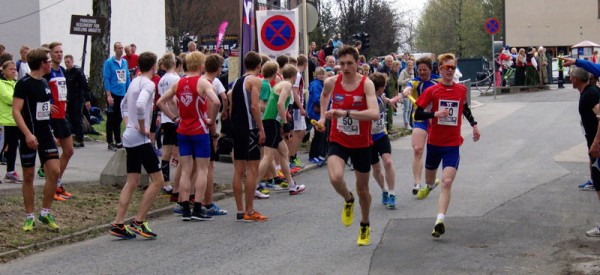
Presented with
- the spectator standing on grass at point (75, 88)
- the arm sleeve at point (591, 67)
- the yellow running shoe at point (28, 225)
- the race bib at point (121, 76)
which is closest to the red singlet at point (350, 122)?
the arm sleeve at point (591, 67)

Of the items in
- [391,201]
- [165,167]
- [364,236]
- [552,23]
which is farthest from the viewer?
[552,23]

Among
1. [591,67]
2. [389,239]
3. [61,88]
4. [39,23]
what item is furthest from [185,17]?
[389,239]

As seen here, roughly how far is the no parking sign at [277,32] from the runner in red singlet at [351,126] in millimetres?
7229

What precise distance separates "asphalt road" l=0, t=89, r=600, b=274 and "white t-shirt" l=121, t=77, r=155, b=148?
1.12 m

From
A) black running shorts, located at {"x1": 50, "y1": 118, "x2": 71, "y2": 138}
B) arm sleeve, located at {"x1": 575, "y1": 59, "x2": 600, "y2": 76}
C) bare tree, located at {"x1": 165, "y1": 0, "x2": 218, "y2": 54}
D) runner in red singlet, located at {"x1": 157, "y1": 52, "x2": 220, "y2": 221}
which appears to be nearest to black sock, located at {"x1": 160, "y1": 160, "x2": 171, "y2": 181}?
black running shorts, located at {"x1": 50, "y1": 118, "x2": 71, "y2": 138}

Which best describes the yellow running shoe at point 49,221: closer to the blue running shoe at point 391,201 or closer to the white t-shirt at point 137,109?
the white t-shirt at point 137,109

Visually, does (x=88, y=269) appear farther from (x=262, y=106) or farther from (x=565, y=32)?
(x=565, y=32)

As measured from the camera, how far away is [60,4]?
36656 millimetres

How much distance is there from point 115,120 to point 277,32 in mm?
3590

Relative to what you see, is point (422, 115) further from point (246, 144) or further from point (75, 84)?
point (75, 84)

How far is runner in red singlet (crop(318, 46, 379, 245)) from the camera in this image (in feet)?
29.7

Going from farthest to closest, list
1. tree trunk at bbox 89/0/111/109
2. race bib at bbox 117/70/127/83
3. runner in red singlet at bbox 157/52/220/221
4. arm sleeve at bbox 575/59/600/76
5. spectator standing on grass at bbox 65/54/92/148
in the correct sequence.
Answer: tree trunk at bbox 89/0/111/109 < race bib at bbox 117/70/127/83 < spectator standing on grass at bbox 65/54/92/148 < runner in red singlet at bbox 157/52/220/221 < arm sleeve at bbox 575/59/600/76

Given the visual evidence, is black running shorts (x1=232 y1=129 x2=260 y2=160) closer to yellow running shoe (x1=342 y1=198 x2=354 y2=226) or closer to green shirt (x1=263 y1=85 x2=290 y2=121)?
green shirt (x1=263 y1=85 x2=290 y2=121)

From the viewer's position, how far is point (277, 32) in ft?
53.9
